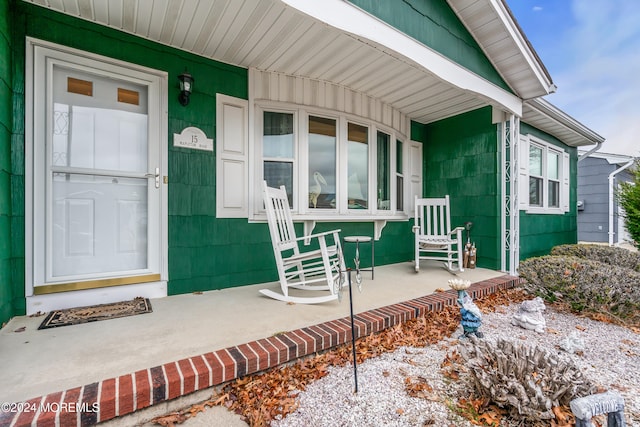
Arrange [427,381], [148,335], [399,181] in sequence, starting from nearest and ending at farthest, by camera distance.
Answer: [427,381]
[148,335]
[399,181]

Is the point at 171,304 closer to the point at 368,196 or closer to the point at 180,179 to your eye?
the point at 180,179

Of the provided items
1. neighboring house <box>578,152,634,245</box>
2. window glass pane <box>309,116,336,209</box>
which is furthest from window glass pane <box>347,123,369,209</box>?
neighboring house <box>578,152,634,245</box>

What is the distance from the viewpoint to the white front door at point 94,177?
6.93 ft

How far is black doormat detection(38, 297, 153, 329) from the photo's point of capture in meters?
1.94

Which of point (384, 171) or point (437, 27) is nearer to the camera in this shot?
point (437, 27)

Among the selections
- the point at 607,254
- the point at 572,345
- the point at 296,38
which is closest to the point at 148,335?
the point at 296,38

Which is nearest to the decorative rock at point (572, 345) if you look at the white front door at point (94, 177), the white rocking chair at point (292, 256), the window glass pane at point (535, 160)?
the white rocking chair at point (292, 256)

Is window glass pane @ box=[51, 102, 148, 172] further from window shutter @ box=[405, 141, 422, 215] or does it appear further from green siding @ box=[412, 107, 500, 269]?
green siding @ box=[412, 107, 500, 269]

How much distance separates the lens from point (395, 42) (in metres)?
2.33

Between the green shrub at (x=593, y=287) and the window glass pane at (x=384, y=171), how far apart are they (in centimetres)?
196

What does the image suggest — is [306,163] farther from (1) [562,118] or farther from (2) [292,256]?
(1) [562,118]

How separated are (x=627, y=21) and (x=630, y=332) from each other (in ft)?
30.1

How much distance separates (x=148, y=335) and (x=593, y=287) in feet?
11.8

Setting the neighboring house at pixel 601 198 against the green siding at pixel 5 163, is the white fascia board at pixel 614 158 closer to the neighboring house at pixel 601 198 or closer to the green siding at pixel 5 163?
the neighboring house at pixel 601 198
